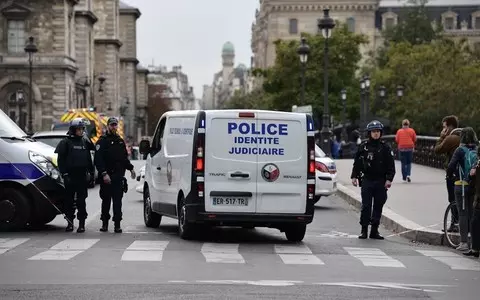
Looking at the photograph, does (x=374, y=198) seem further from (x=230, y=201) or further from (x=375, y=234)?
(x=230, y=201)

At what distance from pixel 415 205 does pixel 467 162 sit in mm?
7684

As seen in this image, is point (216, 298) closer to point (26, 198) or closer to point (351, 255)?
point (351, 255)

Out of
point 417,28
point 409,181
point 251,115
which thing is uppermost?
point 417,28

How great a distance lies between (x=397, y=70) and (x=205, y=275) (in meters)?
81.3

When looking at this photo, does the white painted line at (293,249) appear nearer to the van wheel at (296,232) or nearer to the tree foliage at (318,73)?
the van wheel at (296,232)

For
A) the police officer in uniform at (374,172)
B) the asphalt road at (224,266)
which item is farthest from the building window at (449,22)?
the police officer in uniform at (374,172)

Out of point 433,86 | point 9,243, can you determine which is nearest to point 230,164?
point 9,243

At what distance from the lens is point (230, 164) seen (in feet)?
57.7

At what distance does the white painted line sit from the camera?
53.8 feet

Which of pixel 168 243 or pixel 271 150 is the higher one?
pixel 271 150

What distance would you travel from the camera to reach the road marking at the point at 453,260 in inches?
585

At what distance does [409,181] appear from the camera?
33.9m

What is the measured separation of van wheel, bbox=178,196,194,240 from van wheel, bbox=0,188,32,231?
2.59 metres

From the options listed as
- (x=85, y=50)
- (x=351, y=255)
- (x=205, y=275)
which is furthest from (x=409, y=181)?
(x=85, y=50)
